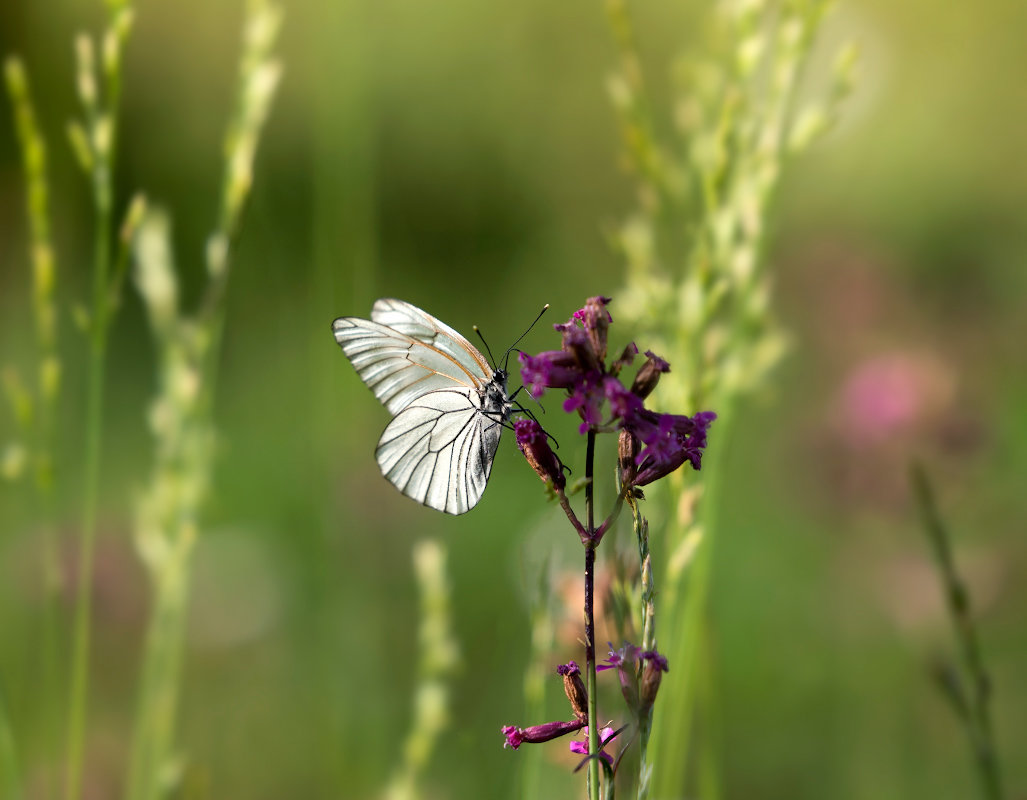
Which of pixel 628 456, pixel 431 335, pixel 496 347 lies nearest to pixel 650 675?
pixel 628 456

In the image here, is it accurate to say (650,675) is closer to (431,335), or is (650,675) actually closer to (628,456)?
(628,456)

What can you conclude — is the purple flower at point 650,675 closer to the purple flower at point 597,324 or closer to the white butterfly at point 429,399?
the purple flower at point 597,324

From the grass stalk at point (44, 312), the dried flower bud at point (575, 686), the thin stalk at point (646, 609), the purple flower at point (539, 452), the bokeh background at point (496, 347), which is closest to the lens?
the thin stalk at point (646, 609)

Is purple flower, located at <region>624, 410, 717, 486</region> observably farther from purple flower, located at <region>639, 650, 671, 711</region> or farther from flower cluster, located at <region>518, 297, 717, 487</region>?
purple flower, located at <region>639, 650, 671, 711</region>

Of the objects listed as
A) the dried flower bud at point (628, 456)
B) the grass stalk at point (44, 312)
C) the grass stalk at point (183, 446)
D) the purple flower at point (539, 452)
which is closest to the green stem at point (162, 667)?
the grass stalk at point (183, 446)

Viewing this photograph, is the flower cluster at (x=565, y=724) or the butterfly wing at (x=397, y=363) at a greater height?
the butterfly wing at (x=397, y=363)

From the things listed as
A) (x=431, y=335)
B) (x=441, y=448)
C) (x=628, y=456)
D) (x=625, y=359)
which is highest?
(x=431, y=335)

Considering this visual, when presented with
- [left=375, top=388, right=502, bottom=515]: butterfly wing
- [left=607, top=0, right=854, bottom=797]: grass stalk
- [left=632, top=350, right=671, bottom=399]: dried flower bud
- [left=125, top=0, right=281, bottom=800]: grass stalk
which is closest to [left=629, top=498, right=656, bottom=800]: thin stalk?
[left=632, top=350, right=671, bottom=399]: dried flower bud
